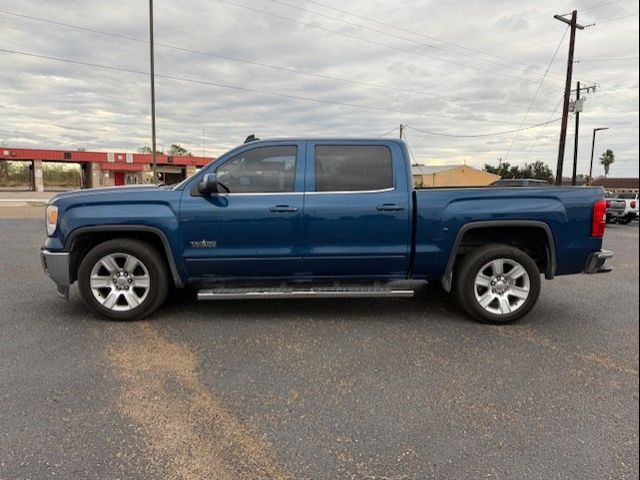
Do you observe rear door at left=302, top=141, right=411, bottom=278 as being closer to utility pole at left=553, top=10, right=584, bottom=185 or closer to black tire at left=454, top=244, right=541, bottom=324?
black tire at left=454, top=244, right=541, bottom=324

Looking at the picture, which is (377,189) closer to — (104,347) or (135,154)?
(104,347)

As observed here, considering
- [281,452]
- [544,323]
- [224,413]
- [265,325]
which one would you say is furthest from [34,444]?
[544,323]

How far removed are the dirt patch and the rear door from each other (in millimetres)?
1635

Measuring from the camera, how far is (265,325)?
15.0ft

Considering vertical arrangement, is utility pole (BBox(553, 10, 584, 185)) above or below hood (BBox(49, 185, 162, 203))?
above

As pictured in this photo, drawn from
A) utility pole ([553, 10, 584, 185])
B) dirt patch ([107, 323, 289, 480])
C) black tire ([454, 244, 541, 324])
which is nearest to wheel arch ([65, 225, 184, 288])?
dirt patch ([107, 323, 289, 480])

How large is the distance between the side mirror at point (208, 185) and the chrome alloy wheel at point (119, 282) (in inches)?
38.4

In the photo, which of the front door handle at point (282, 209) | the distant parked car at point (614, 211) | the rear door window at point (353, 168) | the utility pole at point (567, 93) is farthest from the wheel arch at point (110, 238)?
the utility pole at point (567, 93)

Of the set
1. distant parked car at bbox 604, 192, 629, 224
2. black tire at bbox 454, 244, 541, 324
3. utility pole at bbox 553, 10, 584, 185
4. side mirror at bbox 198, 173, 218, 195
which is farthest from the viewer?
utility pole at bbox 553, 10, 584, 185

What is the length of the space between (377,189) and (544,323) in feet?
7.38

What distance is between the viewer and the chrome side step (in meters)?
4.49

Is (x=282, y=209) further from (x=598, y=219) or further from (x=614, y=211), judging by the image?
(x=614, y=211)

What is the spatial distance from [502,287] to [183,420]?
3.32 metres

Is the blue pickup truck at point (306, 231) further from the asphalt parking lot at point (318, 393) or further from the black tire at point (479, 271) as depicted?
the asphalt parking lot at point (318, 393)
